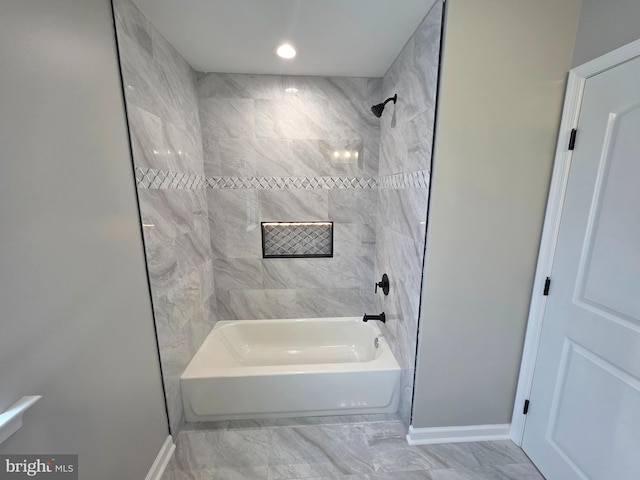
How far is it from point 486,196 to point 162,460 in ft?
7.57

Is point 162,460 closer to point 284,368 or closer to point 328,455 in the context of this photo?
point 284,368

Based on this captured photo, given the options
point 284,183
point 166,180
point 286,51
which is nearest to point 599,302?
point 284,183

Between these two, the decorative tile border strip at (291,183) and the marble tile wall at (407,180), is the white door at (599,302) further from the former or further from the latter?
the decorative tile border strip at (291,183)

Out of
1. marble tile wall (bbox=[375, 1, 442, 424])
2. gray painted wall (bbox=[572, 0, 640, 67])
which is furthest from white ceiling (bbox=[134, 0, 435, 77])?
gray painted wall (bbox=[572, 0, 640, 67])

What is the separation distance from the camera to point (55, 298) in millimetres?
855

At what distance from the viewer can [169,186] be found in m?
1.61

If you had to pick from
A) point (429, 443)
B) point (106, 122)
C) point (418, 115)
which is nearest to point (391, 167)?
point (418, 115)

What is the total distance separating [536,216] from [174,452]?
2.49 m

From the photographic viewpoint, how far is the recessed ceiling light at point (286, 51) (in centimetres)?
167

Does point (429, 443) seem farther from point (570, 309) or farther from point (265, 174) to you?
point (265, 174)

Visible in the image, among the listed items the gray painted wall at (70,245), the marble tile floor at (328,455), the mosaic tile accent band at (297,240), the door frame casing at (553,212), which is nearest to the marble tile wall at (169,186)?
the gray painted wall at (70,245)

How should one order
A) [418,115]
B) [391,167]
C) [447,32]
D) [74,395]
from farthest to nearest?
[391,167] < [418,115] < [447,32] < [74,395]

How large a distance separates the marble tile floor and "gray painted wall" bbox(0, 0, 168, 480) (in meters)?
0.37

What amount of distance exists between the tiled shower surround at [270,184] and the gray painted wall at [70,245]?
0.17 meters
